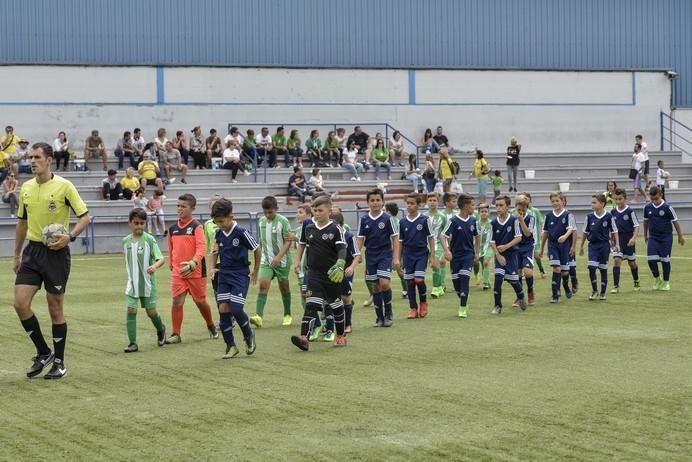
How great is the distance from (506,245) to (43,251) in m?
8.17

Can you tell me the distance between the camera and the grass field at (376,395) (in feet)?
26.2

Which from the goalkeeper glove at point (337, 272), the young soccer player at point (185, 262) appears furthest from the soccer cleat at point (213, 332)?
the goalkeeper glove at point (337, 272)

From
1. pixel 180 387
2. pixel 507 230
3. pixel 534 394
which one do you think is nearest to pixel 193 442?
pixel 180 387

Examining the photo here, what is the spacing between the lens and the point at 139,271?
1363 cm

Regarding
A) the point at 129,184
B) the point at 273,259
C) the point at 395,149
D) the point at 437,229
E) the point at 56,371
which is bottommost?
the point at 56,371

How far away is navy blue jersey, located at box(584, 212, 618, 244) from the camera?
64.5 feet

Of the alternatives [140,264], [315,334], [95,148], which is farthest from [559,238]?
[95,148]

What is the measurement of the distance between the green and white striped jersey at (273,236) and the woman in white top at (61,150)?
24.0 meters

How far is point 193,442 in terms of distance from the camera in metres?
8.19

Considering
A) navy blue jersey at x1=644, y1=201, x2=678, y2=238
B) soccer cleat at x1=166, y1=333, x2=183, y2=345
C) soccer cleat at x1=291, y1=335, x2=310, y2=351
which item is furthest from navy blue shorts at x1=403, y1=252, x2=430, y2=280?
navy blue jersey at x1=644, y1=201, x2=678, y2=238

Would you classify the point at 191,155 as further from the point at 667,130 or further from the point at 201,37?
the point at 667,130

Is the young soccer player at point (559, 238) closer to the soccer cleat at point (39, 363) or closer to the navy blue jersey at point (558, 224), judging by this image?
the navy blue jersey at point (558, 224)

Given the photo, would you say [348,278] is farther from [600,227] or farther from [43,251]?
[600,227]

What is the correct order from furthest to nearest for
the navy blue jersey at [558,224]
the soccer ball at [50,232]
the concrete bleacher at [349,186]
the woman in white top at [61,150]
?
the woman in white top at [61,150] → the concrete bleacher at [349,186] → the navy blue jersey at [558,224] → the soccer ball at [50,232]
